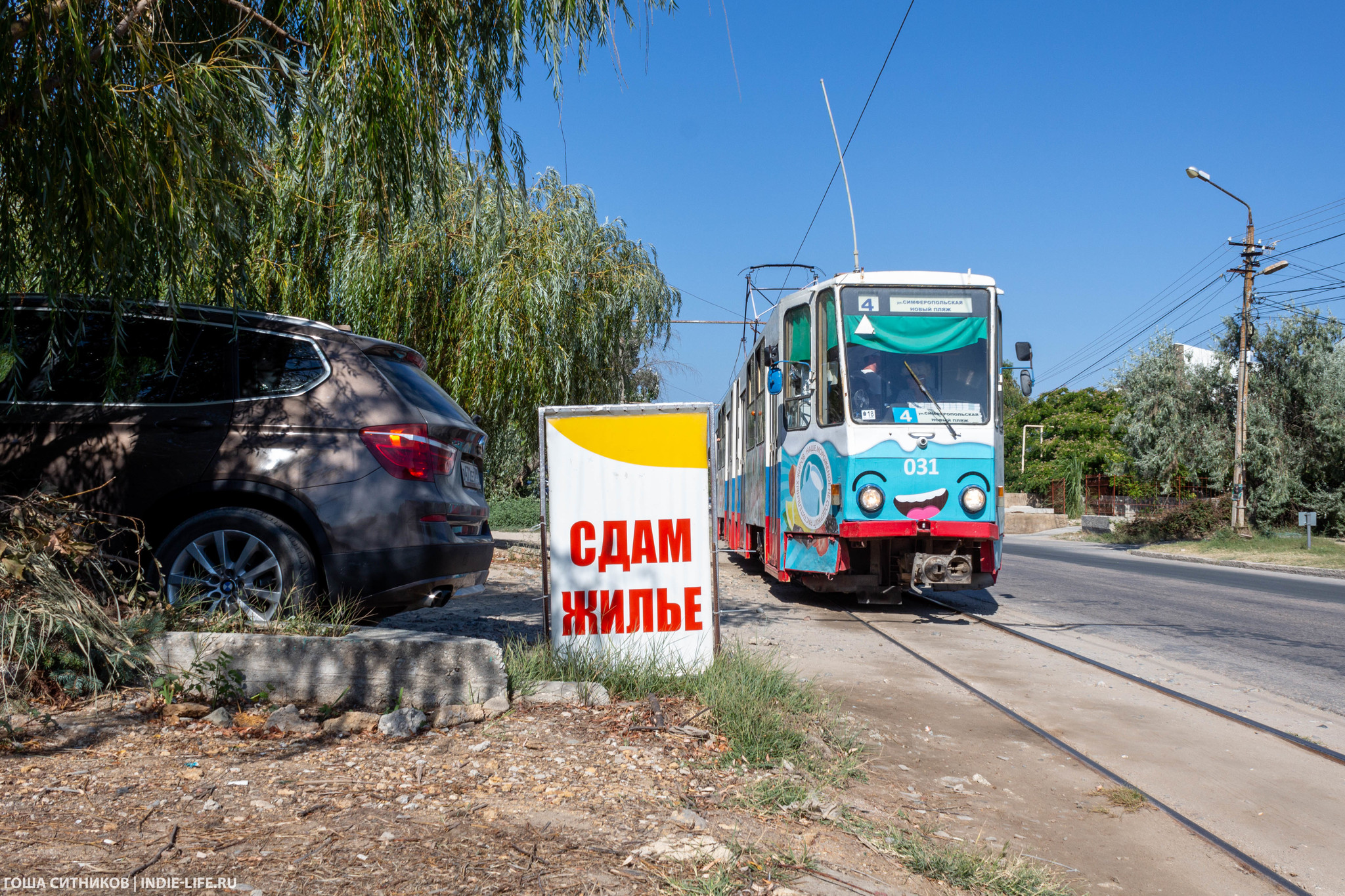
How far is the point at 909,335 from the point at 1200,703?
14.4 ft

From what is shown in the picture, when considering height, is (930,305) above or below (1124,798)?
above

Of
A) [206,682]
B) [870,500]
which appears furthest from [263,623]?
[870,500]

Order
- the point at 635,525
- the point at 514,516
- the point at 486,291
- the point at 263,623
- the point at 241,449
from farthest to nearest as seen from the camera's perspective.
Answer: the point at 514,516 → the point at 486,291 → the point at 635,525 → the point at 241,449 → the point at 263,623

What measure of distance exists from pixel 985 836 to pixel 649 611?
2.25m

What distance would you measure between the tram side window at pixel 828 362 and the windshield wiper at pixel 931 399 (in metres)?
0.69

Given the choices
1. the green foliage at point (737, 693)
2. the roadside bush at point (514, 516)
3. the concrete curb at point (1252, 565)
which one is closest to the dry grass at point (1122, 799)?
the green foliage at point (737, 693)

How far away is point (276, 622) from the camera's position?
14.3 ft

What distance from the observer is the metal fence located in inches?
1229

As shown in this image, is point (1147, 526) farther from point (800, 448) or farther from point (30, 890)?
point (30, 890)

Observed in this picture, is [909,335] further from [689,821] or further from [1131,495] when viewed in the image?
[1131,495]

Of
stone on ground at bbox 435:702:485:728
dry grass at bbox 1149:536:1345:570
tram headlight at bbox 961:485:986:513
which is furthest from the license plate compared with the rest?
dry grass at bbox 1149:536:1345:570

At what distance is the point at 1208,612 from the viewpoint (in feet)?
36.0

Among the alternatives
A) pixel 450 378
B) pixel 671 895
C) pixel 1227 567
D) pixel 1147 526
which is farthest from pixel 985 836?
pixel 1147 526

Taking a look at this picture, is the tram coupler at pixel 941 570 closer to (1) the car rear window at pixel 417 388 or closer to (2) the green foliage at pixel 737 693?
(2) the green foliage at pixel 737 693
